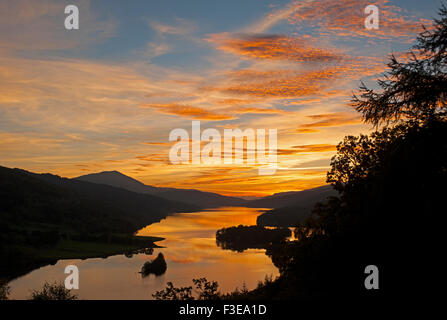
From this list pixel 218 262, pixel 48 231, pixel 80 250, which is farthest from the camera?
pixel 48 231

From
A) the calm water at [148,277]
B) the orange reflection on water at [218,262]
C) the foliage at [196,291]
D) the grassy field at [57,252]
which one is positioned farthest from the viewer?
the grassy field at [57,252]

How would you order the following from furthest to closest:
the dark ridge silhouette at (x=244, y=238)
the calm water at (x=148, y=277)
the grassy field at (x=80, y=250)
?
the dark ridge silhouette at (x=244, y=238) → the grassy field at (x=80, y=250) → the calm water at (x=148, y=277)

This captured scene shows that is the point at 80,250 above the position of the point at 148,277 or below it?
above

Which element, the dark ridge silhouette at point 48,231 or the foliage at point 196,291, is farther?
the dark ridge silhouette at point 48,231

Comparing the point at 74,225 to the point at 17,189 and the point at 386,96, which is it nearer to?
the point at 17,189

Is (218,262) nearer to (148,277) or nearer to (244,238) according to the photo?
(148,277)

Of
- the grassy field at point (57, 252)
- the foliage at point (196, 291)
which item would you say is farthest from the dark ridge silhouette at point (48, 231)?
the foliage at point (196, 291)

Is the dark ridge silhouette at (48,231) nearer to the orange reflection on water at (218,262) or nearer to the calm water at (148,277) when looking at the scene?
the calm water at (148,277)

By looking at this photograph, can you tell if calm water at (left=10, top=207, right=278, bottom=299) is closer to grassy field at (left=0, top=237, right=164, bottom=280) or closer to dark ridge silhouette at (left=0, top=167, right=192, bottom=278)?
grassy field at (left=0, top=237, right=164, bottom=280)

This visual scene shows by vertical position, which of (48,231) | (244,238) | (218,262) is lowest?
(218,262)

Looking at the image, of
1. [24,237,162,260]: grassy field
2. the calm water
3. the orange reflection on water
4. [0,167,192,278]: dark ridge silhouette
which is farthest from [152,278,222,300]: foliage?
[24,237,162,260]: grassy field

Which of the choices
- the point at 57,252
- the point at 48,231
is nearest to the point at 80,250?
the point at 57,252

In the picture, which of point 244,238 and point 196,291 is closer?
point 196,291
